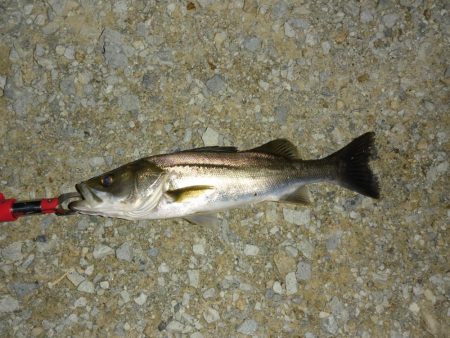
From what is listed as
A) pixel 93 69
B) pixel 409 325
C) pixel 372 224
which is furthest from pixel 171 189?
pixel 409 325

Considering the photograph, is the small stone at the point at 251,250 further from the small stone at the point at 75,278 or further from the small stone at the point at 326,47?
the small stone at the point at 326,47

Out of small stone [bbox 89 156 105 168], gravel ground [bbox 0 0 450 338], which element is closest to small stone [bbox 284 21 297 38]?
gravel ground [bbox 0 0 450 338]

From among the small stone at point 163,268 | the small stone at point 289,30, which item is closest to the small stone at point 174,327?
the small stone at point 163,268

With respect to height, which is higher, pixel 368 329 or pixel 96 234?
pixel 96 234

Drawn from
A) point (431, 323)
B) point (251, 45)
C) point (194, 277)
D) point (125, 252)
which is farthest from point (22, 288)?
point (431, 323)

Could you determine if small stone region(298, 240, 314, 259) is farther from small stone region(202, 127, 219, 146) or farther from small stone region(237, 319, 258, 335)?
small stone region(202, 127, 219, 146)

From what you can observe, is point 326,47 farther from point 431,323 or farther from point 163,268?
point 431,323

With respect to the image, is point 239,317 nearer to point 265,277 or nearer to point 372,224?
point 265,277
